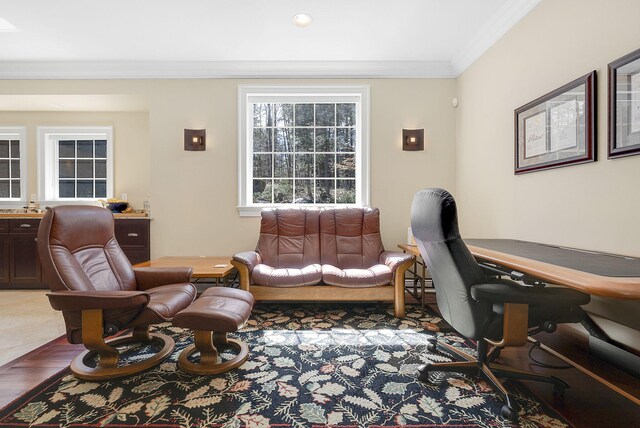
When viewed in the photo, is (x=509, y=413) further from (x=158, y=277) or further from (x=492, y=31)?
(x=492, y=31)

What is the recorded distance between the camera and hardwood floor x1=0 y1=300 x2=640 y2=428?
4.92 feet

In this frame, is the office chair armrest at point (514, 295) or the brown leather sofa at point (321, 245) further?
the brown leather sofa at point (321, 245)

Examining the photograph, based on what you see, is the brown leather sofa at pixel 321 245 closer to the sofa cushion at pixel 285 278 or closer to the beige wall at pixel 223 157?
the sofa cushion at pixel 285 278

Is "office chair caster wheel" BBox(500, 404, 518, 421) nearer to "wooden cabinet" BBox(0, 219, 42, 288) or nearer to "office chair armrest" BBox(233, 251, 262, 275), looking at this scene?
"office chair armrest" BBox(233, 251, 262, 275)

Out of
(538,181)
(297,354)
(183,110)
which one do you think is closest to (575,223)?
(538,181)

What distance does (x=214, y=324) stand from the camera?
1.74m

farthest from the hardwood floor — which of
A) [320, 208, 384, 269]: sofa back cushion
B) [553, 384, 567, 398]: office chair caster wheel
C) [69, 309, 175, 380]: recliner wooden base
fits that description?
[320, 208, 384, 269]: sofa back cushion

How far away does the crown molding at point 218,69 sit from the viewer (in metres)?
3.58

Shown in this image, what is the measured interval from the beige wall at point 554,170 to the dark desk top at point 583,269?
1.09ft

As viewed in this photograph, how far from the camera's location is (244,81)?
12.1 ft

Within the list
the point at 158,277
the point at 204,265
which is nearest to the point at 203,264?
the point at 204,265

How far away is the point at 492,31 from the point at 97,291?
379 centimetres

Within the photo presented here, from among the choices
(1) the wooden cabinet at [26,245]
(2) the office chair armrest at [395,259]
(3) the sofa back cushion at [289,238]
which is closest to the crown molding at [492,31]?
(2) the office chair armrest at [395,259]

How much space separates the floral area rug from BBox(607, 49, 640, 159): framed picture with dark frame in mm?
1467
